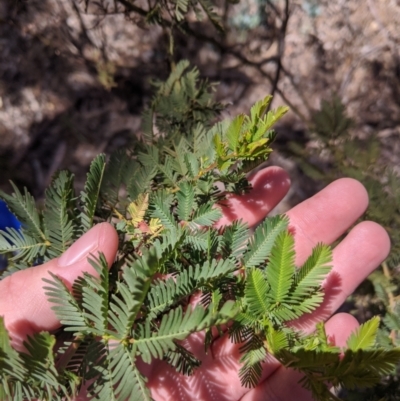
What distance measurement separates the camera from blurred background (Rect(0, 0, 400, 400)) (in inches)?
116

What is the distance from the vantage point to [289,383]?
1.63 meters

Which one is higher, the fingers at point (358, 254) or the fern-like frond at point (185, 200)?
the fern-like frond at point (185, 200)

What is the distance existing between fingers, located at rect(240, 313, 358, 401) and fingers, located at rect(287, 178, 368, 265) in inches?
11.8

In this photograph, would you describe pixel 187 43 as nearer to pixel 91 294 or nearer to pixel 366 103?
pixel 366 103

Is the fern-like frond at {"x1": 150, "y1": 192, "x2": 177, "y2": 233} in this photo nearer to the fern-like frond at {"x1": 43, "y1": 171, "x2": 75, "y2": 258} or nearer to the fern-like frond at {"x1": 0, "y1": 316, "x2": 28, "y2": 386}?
the fern-like frond at {"x1": 43, "y1": 171, "x2": 75, "y2": 258}

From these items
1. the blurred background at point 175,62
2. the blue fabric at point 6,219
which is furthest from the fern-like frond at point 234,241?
the blurred background at point 175,62

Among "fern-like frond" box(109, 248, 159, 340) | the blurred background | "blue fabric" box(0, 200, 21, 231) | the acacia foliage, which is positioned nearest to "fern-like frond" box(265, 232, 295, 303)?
the acacia foliage

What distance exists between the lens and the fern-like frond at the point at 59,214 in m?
1.14

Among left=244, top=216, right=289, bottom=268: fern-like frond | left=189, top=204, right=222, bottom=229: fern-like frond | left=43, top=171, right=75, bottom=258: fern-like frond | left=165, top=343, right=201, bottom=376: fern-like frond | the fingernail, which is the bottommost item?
left=165, top=343, right=201, bottom=376: fern-like frond

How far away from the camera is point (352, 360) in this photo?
871 mm

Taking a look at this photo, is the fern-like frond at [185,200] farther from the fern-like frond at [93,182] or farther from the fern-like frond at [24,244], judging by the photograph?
the fern-like frond at [24,244]

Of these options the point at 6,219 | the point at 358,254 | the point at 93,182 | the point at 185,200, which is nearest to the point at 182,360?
the point at 185,200

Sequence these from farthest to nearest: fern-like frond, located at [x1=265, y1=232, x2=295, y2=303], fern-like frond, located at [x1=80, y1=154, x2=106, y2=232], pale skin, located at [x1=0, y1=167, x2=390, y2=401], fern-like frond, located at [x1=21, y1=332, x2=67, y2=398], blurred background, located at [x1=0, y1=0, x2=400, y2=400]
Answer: blurred background, located at [x1=0, y1=0, x2=400, y2=400]
pale skin, located at [x1=0, y1=167, x2=390, y2=401]
fern-like frond, located at [x1=80, y1=154, x2=106, y2=232]
fern-like frond, located at [x1=265, y1=232, x2=295, y2=303]
fern-like frond, located at [x1=21, y1=332, x2=67, y2=398]

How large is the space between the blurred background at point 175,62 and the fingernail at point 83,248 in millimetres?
1812
